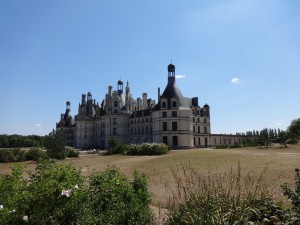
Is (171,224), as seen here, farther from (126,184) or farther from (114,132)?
(114,132)

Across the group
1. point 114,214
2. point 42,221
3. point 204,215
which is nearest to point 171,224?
point 204,215

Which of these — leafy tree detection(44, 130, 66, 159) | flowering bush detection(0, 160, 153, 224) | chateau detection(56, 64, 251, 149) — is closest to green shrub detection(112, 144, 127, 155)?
leafy tree detection(44, 130, 66, 159)

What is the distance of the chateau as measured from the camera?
58500 mm

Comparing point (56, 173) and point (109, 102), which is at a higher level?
point (109, 102)

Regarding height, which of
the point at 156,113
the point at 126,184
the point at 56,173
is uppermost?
the point at 156,113

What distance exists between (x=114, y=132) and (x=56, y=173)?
65.8 meters

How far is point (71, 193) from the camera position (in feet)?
18.6

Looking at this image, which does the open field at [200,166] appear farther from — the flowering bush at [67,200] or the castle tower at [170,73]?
the castle tower at [170,73]

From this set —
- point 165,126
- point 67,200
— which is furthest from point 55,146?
point 67,200

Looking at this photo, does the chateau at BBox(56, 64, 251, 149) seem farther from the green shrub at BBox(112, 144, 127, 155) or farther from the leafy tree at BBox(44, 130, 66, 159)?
the leafy tree at BBox(44, 130, 66, 159)

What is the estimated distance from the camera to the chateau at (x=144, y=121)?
58.5m

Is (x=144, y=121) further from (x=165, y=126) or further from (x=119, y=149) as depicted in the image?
(x=119, y=149)

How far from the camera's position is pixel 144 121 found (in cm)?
6744

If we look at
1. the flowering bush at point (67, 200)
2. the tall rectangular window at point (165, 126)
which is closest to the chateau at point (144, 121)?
the tall rectangular window at point (165, 126)
